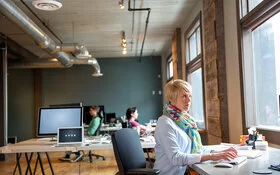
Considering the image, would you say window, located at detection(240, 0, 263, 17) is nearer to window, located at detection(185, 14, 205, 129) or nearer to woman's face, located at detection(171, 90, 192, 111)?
woman's face, located at detection(171, 90, 192, 111)

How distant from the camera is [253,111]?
430cm

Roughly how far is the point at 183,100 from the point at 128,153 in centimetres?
52

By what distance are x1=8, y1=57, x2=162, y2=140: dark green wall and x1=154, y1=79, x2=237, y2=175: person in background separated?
10420 mm

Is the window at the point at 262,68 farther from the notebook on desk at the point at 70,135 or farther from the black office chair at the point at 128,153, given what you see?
the notebook on desk at the point at 70,135

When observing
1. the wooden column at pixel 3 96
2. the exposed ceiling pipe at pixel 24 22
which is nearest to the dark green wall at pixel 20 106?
the wooden column at pixel 3 96

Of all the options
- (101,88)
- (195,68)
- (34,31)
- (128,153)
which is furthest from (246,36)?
(101,88)

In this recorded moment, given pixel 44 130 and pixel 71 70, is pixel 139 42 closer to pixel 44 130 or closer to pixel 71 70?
pixel 71 70

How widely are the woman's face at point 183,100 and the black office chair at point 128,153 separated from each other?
0.43 meters

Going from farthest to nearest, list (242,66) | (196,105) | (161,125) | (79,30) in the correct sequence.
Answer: (79,30) < (196,105) < (242,66) < (161,125)

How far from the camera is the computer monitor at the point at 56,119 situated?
422 centimetres

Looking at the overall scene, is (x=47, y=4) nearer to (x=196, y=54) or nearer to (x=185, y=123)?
(x=185, y=123)

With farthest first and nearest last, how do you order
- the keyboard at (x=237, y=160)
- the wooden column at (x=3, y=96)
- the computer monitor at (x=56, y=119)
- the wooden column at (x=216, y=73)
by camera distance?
the wooden column at (x=3, y=96)
the wooden column at (x=216, y=73)
the computer monitor at (x=56, y=119)
the keyboard at (x=237, y=160)

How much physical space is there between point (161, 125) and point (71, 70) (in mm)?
11005

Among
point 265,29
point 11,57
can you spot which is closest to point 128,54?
point 11,57
